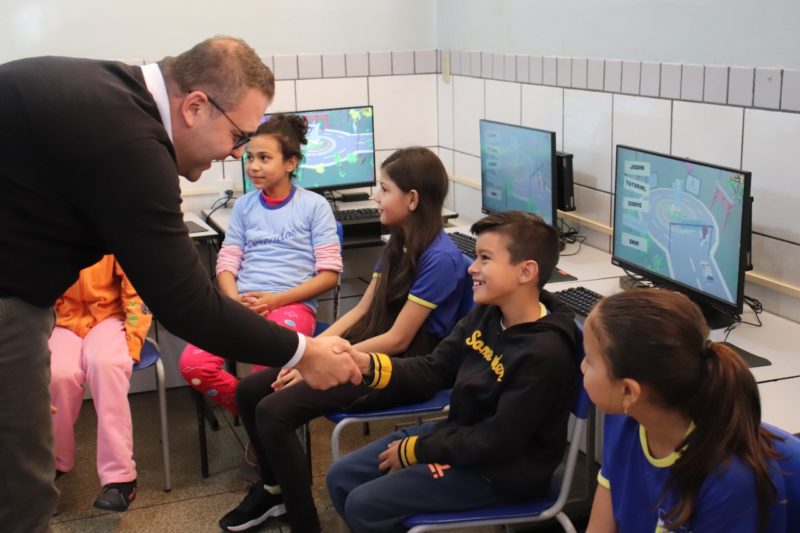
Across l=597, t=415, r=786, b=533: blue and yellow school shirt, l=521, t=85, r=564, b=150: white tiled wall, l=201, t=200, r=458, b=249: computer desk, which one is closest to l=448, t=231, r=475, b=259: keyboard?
l=201, t=200, r=458, b=249: computer desk

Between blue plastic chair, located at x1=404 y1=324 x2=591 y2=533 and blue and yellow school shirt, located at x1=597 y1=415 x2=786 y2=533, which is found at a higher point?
blue and yellow school shirt, located at x1=597 y1=415 x2=786 y2=533

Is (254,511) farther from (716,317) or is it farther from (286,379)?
(716,317)

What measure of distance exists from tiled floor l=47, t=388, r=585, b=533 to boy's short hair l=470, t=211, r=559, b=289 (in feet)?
3.37

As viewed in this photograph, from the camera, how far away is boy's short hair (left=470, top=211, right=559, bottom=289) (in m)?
2.32

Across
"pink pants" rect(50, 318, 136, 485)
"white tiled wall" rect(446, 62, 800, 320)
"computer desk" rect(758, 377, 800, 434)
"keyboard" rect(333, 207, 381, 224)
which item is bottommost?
"pink pants" rect(50, 318, 136, 485)

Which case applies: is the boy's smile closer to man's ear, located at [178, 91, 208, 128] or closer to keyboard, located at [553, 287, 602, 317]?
keyboard, located at [553, 287, 602, 317]

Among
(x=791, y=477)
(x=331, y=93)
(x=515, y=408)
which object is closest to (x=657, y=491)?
(x=791, y=477)

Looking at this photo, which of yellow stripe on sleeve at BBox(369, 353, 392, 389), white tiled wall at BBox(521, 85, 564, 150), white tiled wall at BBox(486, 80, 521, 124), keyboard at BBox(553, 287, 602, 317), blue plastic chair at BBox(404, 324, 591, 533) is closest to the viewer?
blue plastic chair at BBox(404, 324, 591, 533)

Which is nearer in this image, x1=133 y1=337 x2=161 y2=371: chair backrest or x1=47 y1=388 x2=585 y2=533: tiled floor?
x1=47 y1=388 x2=585 y2=533: tiled floor

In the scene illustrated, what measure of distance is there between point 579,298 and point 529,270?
562 mm

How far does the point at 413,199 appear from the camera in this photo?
114 inches

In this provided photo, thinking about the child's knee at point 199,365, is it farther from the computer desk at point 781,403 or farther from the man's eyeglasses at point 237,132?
the computer desk at point 781,403

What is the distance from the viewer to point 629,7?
318 cm

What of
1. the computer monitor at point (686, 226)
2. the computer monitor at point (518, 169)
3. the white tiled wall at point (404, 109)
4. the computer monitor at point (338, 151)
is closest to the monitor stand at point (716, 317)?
the computer monitor at point (686, 226)
